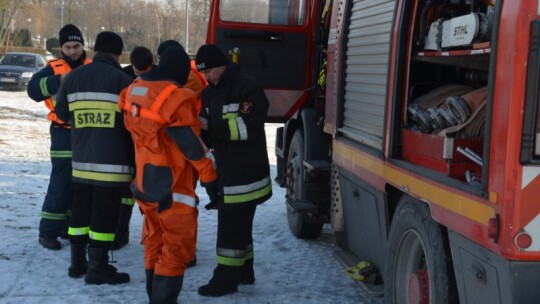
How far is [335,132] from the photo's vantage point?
5363 millimetres

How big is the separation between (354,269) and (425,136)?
1.45 meters

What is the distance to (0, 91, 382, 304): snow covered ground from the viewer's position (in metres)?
5.05

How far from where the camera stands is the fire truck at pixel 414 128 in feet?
8.87

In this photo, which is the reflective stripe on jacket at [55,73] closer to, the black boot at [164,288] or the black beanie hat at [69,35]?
the black beanie hat at [69,35]

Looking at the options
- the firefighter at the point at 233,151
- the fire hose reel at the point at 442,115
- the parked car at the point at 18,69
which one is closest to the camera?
the fire hose reel at the point at 442,115

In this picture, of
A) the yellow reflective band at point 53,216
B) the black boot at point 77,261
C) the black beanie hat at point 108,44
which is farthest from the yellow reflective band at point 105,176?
the yellow reflective band at point 53,216

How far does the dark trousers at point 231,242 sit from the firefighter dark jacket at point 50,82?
179 centimetres

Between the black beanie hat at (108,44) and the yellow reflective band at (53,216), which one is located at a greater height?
the black beanie hat at (108,44)

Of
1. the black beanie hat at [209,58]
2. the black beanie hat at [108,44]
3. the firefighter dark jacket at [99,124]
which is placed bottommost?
the firefighter dark jacket at [99,124]

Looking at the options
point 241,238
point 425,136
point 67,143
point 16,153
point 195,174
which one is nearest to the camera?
point 425,136

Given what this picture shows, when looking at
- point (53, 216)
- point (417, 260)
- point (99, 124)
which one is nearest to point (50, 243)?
point (53, 216)

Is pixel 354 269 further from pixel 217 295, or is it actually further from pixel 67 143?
pixel 67 143

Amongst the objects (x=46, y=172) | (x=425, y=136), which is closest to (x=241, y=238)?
(x=425, y=136)

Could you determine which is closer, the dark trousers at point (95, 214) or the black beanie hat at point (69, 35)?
the dark trousers at point (95, 214)
